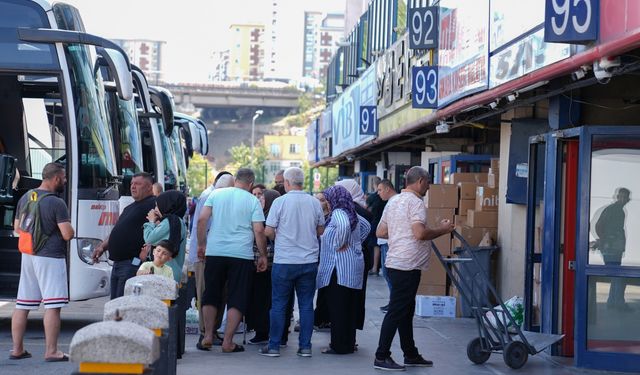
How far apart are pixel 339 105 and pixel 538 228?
1938cm

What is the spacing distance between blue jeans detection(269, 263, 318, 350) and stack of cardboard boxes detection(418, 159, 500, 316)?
13.9ft

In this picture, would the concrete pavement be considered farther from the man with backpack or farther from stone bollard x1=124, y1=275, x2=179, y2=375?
stone bollard x1=124, y1=275, x2=179, y2=375

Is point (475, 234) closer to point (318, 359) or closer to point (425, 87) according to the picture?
point (425, 87)

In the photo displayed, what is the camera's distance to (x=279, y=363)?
34.9 feet

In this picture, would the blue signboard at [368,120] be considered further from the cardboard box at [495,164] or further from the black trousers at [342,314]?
the black trousers at [342,314]

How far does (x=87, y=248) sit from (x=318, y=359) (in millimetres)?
2722

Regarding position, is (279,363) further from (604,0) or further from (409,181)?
(604,0)

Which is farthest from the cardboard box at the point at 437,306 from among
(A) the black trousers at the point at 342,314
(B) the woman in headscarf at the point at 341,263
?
(B) the woman in headscarf at the point at 341,263

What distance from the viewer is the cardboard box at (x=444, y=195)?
50.1ft

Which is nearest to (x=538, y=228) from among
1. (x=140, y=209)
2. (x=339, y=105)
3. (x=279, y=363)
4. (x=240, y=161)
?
(x=279, y=363)

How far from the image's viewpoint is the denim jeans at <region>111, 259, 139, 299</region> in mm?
10672

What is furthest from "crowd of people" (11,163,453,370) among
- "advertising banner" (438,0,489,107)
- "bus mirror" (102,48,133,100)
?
"advertising banner" (438,0,489,107)

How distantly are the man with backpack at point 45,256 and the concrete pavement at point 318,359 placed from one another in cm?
33

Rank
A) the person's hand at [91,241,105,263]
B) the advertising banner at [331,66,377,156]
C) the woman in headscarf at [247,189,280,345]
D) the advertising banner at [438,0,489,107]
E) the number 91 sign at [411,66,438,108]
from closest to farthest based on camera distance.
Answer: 1. the person's hand at [91,241,105,263]
2. the woman in headscarf at [247,189,280,345]
3. the advertising banner at [438,0,489,107]
4. the number 91 sign at [411,66,438,108]
5. the advertising banner at [331,66,377,156]
